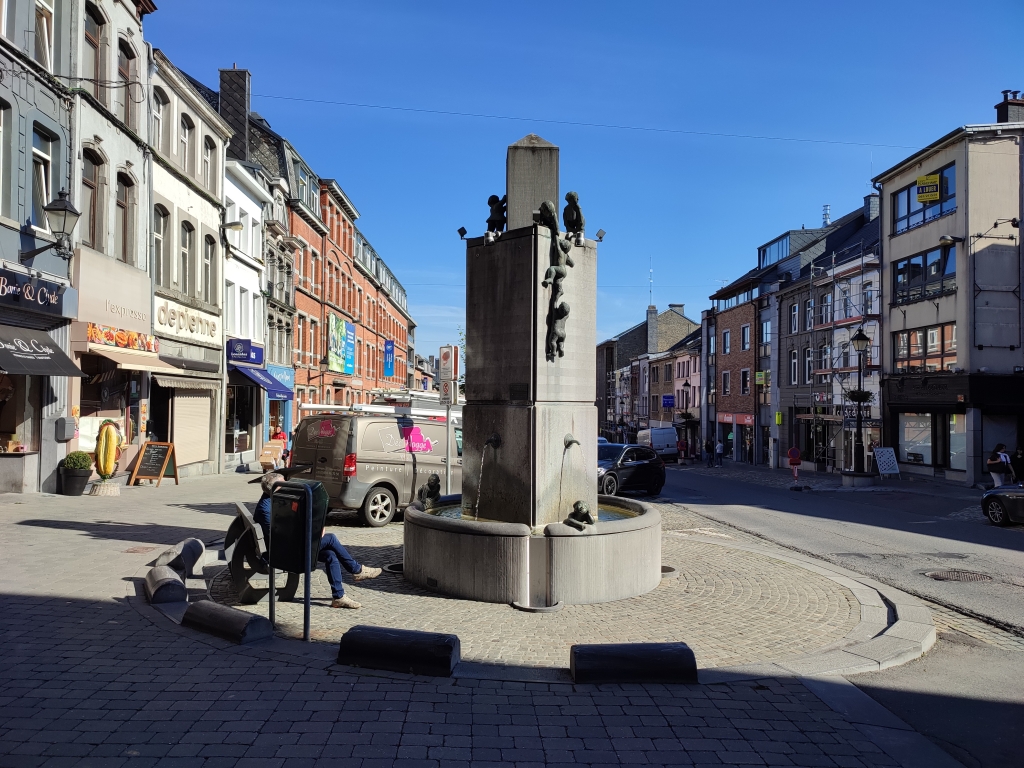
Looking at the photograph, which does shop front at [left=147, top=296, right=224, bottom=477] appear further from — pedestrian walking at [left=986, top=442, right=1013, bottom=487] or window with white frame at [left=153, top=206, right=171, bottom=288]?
pedestrian walking at [left=986, top=442, right=1013, bottom=487]

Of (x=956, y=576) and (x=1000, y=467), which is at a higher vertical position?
(x=1000, y=467)

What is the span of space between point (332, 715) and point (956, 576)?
8642 millimetres

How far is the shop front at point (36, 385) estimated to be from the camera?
560 inches

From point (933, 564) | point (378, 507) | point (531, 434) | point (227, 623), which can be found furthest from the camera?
point (378, 507)

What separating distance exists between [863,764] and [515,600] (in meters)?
3.70

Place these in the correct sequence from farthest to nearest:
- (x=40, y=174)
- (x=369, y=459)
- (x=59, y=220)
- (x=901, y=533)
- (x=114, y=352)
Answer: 1. (x=114, y=352)
2. (x=40, y=174)
3. (x=901, y=533)
4. (x=59, y=220)
5. (x=369, y=459)

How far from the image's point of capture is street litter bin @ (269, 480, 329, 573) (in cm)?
607

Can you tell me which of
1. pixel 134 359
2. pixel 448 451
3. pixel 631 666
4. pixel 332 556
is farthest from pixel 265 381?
pixel 631 666

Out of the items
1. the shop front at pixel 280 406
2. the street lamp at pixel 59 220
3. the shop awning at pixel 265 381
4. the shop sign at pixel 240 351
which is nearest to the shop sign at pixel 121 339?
the street lamp at pixel 59 220

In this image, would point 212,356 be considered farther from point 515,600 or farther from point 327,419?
point 515,600

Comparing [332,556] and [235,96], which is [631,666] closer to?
[332,556]

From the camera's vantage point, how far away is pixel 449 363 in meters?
15.0

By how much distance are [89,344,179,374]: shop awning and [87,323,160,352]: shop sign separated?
159 millimetres

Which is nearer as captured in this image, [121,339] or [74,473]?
[74,473]
